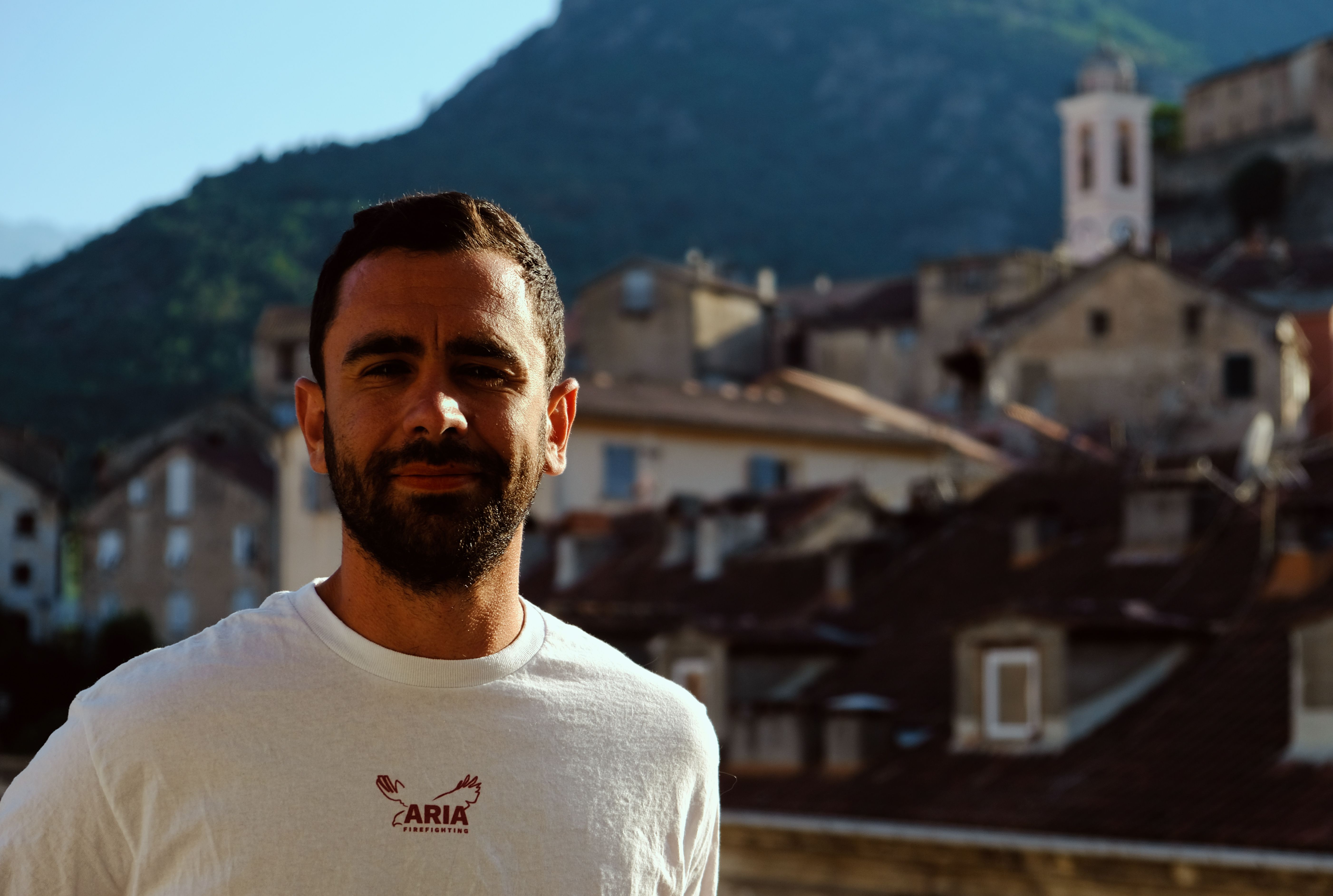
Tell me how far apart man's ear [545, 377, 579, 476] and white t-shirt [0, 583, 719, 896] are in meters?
0.24

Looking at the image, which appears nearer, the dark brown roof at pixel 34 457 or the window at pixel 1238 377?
the window at pixel 1238 377

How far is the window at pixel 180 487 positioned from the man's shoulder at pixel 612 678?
69014 millimetres

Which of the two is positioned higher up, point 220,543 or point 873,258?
point 873,258

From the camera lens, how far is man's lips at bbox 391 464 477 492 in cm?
316

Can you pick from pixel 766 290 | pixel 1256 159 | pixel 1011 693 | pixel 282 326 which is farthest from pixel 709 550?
pixel 1256 159

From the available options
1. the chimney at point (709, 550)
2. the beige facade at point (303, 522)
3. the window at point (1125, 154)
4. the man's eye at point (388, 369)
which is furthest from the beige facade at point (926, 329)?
the man's eye at point (388, 369)

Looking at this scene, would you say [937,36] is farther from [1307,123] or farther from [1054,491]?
[1054,491]

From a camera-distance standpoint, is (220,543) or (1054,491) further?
(220,543)

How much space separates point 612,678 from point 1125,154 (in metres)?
99.9

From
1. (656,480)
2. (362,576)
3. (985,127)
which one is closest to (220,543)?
(656,480)

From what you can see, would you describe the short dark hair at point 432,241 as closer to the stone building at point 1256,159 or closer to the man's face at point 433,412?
the man's face at point 433,412

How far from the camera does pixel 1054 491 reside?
27797 millimetres

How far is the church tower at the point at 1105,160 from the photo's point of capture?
98938mm

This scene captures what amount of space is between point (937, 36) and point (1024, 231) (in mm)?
33425
